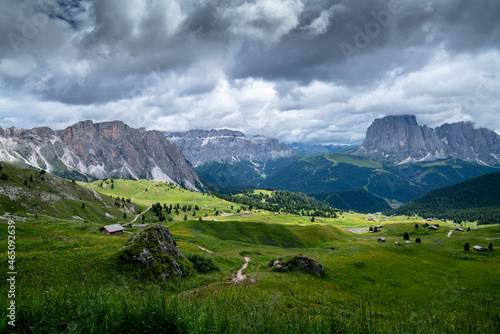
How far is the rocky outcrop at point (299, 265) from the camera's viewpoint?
1574 inches

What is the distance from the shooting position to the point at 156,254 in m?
29.2

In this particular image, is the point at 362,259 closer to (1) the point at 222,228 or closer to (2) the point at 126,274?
(2) the point at 126,274

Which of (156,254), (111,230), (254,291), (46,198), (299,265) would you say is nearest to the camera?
(254,291)

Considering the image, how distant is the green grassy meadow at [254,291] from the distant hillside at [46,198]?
49.0 meters

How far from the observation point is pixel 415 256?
58.8 m

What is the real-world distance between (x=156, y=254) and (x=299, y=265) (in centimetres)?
2334

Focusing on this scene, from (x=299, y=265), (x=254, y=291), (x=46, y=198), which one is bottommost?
(x=299, y=265)

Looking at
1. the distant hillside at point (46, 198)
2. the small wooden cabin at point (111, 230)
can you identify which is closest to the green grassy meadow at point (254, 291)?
the small wooden cabin at point (111, 230)

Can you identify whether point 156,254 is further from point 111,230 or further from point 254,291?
point 111,230

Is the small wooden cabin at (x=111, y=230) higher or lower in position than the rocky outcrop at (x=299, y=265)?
lower

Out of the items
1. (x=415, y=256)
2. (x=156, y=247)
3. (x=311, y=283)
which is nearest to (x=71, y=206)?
(x=156, y=247)

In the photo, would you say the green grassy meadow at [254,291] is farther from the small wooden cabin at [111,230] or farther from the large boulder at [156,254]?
the small wooden cabin at [111,230]

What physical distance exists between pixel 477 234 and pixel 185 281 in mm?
152995

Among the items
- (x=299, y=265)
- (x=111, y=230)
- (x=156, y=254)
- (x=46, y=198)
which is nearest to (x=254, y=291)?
(x=156, y=254)
